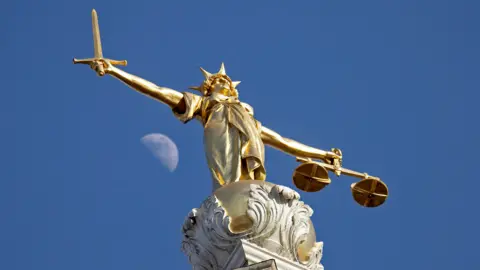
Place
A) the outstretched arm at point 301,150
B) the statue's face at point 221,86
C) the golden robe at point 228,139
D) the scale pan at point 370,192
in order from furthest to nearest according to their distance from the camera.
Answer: the outstretched arm at point 301,150, the statue's face at point 221,86, the scale pan at point 370,192, the golden robe at point 228,139

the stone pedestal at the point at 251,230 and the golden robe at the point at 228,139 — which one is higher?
the golden robe at the point at 228,139

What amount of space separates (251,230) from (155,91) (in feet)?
14.5

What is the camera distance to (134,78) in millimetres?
32125

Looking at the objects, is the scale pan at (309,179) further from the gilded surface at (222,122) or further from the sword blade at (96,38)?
the sword blade at (96,38)

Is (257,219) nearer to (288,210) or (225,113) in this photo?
(288,210)

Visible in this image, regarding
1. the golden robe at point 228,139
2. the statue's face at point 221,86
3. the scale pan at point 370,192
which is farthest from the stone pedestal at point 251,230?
the statue's face at point 221,86

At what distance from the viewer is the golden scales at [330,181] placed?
31.5 meters

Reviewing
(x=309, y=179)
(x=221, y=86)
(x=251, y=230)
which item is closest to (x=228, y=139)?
(x=309, y=179)

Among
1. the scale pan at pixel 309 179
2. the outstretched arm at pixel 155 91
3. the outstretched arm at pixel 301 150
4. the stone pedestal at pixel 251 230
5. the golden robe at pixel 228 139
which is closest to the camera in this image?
the stone pedestal at pixel 251 230

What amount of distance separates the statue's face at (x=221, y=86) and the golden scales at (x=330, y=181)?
1.86 m

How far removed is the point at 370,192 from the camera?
1267 inches

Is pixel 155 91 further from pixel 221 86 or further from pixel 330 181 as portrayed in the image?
pixel 330 181

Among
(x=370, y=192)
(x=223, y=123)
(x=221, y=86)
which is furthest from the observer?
(x=221, y=86)

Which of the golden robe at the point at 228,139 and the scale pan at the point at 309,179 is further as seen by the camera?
the scale pan at the point at 309,179
